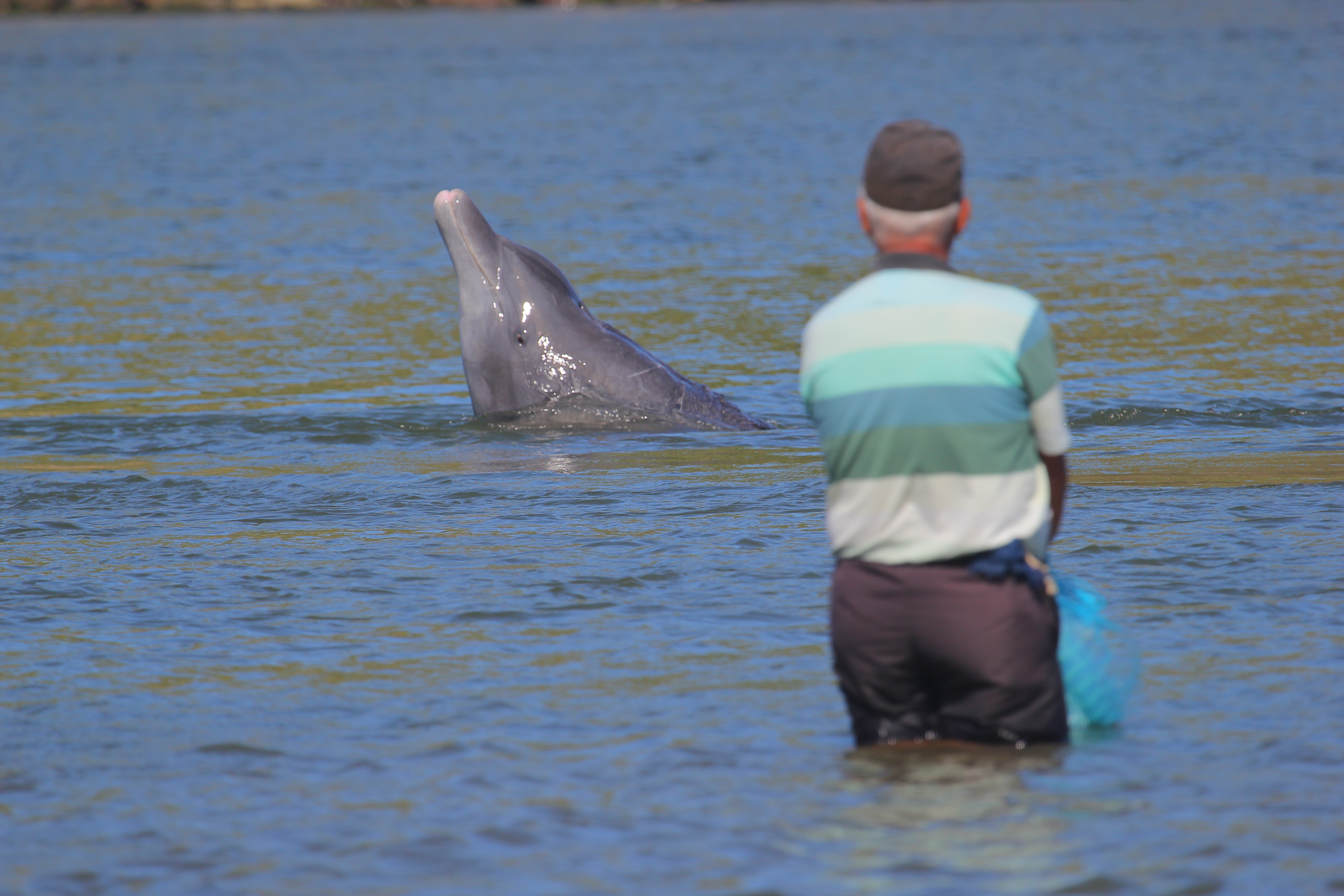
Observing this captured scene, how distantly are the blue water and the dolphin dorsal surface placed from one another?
0.85 ft

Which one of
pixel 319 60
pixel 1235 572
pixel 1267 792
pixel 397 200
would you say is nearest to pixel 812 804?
pixel 1267 792

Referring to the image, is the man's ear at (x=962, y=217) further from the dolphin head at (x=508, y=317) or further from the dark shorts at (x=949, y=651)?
the dolphin head at (x=508, y=317)

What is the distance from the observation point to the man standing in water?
4.14 m

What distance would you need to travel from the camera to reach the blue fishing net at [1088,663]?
457cm

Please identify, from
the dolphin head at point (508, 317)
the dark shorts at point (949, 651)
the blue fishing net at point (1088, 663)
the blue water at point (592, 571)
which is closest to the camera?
the dark shorts at point (949, 651)

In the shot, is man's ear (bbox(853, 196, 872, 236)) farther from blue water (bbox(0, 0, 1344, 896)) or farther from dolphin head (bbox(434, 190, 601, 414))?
dolphin head (bbox(434, 190, 601, 414))

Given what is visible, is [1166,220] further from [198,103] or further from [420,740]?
[198,103]

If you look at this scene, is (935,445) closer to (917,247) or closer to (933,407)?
(933,407)

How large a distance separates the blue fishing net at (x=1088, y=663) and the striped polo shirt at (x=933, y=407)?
42 centimetres

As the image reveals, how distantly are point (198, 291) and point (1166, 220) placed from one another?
35.7 ft

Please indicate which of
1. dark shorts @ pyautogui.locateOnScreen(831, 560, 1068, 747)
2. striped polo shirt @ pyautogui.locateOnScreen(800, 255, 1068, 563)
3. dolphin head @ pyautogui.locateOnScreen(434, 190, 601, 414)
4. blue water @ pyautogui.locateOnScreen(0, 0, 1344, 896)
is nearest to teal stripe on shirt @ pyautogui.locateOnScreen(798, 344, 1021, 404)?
striped polo shirt @ pyautogui.locateOnScreen(800, 255, 1068, 563)

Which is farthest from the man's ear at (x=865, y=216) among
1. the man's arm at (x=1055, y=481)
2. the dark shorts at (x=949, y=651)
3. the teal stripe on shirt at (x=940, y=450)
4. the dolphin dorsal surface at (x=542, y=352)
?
the dolphin dorsal surface at (x=542, y=352)

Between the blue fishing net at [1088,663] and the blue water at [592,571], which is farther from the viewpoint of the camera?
the blue fishing net at [1088,663]

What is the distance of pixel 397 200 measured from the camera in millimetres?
23828
